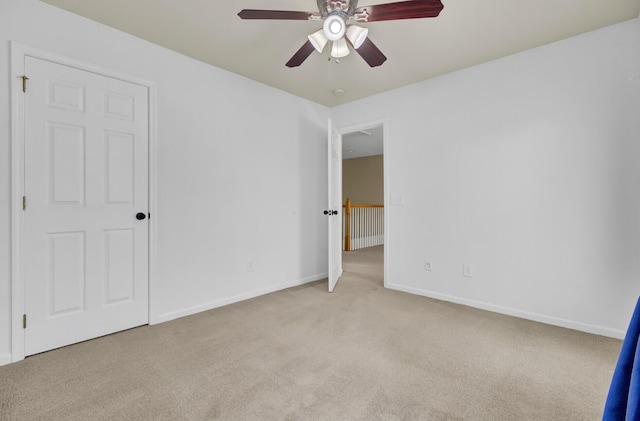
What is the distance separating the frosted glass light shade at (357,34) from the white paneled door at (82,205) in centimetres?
178

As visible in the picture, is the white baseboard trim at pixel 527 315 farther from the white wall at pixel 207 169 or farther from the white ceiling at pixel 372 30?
the white ceiling at pixel 372 30

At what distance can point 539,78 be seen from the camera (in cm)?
267

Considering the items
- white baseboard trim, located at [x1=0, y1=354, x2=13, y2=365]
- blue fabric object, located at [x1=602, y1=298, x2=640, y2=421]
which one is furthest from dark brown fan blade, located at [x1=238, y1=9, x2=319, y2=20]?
white baseboard trim, located at [x1=0, y1=354, x2=13, y2=365]

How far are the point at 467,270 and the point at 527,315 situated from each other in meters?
0.61

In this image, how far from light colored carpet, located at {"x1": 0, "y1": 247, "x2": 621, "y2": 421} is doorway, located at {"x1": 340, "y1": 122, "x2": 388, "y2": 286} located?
1527mm

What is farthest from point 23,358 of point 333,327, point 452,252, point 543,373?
point 452,252

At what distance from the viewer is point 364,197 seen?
9375 millimetres

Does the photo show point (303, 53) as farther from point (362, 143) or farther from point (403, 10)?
point (362, 143)

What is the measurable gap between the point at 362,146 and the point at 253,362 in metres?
6.44

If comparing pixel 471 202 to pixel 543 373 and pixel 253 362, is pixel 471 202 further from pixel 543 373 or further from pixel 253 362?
pixel 253 362

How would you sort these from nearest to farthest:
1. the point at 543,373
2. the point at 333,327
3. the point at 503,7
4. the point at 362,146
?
the point at 543,373
the point at 503,7
the point at 333,327
the point at 362,146

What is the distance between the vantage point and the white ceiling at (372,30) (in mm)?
2111

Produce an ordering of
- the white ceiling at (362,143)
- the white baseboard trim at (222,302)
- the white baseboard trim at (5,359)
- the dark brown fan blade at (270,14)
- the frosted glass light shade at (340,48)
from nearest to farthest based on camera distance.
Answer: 1. the dark brown fan blade at (270,14)
2. the white baseboard trim at (5,359)
3. the frosted glass light shade at (340,48)
4. the white baseboard trim at (222,302)
5. the white ceiling at (362,143)

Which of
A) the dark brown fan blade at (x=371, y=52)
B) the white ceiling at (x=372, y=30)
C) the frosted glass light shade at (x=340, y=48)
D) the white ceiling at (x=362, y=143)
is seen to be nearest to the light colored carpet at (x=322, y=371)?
the dark brown fan blade at (x=371, y=52)
